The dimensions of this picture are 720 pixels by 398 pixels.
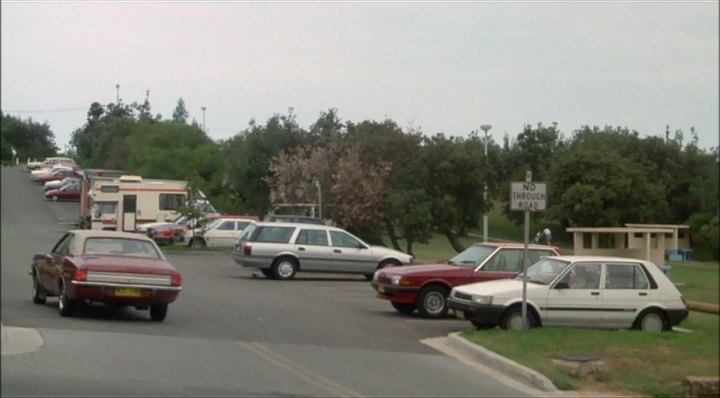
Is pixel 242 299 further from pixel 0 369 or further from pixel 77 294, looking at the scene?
pixel 0 369

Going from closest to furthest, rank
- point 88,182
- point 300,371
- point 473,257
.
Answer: point 88,182 → point 300,371 → point 473,257

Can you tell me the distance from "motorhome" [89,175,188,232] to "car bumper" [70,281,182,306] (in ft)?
3.33

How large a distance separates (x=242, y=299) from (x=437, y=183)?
14147mm

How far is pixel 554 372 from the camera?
14.0 m

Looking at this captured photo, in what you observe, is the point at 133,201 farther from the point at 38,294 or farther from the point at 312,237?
the point at 312,237

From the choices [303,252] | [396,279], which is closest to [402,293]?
[396,279]

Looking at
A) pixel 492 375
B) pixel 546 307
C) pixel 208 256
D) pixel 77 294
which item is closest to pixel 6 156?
pixel 492 375

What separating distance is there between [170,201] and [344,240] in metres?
8.59

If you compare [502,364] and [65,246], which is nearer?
[502,364]

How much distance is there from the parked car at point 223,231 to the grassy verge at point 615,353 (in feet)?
49.2

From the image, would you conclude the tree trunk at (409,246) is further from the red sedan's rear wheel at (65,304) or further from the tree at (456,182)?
the red sedan's rear wheel at (65,304)

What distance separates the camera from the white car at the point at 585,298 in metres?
17.7

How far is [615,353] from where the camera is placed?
50.8 ft

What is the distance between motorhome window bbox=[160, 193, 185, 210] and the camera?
20898 mm
